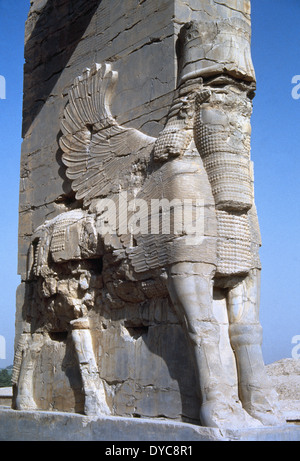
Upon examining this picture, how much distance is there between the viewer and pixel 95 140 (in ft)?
20.7

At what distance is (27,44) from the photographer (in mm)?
8031

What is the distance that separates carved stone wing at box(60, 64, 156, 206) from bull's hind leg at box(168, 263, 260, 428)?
4.23 feet

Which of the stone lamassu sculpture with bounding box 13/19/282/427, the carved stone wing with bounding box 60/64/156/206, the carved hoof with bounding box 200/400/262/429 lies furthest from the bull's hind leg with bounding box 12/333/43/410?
the carved hoof with bounding box 200/400/262/429

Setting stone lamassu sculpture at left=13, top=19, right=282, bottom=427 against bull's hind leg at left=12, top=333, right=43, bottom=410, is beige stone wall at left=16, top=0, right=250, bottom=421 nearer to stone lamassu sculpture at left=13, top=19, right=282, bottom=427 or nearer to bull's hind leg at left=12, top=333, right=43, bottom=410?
bull's hind leg at left=12, top=333, right=43, bottom=410

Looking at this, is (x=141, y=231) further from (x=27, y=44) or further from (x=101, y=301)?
(x=27, y=44)

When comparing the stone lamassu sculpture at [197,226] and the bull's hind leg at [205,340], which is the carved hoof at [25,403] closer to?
the stone lamassu sculpture at [197,226]

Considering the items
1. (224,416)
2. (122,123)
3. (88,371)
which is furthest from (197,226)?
(88,371)

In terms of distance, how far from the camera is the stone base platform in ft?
14.7

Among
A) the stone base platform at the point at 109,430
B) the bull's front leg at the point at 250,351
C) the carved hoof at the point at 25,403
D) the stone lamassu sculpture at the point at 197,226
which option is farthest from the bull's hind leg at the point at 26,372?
the bull's front leg at the point at 250,351

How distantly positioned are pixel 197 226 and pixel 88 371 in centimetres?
172

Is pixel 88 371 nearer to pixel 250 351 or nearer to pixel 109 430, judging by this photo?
pixel 109 430

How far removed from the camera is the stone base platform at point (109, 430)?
14.7ft

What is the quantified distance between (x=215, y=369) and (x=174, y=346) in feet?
1.56
